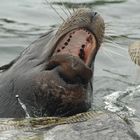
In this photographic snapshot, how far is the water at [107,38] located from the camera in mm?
Result: 6031

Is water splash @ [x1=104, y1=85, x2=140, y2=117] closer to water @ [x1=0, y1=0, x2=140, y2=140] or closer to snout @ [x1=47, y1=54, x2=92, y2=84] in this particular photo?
water @ [x1=0, y1=0, x2=140, y2=140]

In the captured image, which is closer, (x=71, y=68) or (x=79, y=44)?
(x=71, y=68)

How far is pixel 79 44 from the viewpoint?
4223 millimetres

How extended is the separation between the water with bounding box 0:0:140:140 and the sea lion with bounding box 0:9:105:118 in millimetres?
480

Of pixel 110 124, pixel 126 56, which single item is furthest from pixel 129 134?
pixel 126 56

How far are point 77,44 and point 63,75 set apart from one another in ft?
0.78

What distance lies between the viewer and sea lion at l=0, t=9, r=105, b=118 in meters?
4.17

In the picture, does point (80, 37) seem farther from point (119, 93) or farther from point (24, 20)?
point (24, 20)

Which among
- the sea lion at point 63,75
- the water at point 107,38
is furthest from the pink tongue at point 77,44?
the water at point 107,38

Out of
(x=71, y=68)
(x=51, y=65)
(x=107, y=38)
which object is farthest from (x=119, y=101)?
(x=71, y=68)

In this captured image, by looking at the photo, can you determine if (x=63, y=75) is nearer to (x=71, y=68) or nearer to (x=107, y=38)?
(x=71, y=68)

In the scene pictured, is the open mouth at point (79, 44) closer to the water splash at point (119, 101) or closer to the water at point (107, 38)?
the water at point (107, 38)

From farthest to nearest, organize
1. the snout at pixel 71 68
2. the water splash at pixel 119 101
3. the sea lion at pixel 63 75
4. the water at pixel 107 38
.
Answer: the water at pixel 107 38 < the water splash at pixel 119 101 < the sea lion at pixel 63 75 < the snout at pixel 71 68

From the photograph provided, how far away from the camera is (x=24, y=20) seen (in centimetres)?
985
